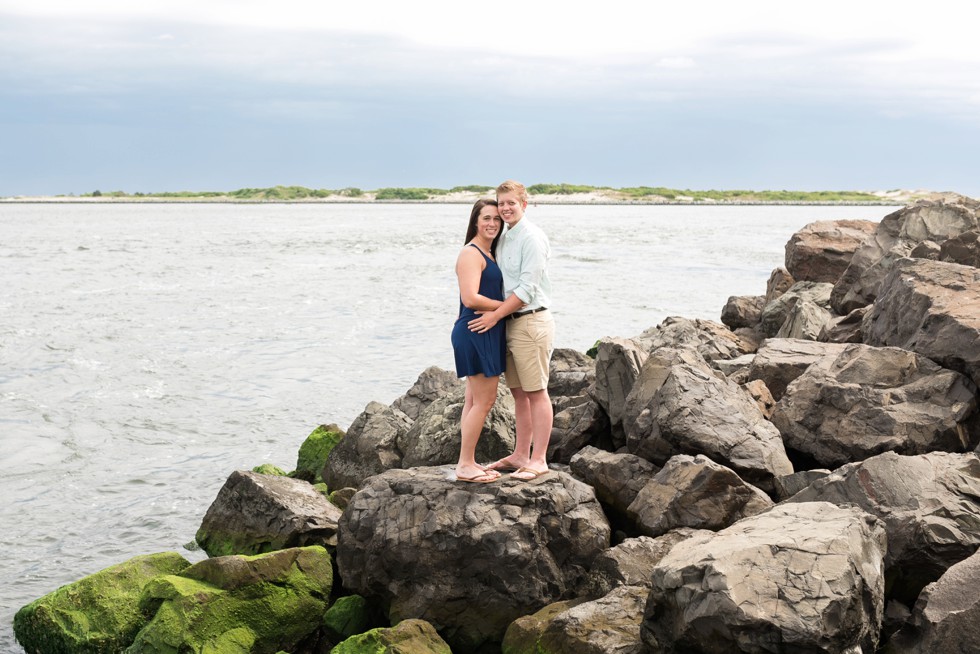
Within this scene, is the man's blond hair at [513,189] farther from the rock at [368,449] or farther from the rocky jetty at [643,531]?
the rock at [368,449]

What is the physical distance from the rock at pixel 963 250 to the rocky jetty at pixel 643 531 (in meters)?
3.19

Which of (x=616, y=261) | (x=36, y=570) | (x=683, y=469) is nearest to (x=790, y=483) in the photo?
(x=683, y=469)

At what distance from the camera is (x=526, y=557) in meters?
8.25

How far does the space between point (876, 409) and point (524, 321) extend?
3663 millimetres

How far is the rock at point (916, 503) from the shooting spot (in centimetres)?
738

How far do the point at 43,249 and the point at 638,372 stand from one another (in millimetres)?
55318

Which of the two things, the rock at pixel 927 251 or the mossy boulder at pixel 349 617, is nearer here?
the mossy boulder at pixel 349 617

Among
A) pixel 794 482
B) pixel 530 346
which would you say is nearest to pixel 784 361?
pixel 794 482

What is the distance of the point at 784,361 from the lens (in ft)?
39.9

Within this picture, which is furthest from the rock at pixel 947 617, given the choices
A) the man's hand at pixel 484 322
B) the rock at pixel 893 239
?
the rock at pixel 893 239

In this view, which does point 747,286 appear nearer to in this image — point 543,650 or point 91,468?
point 91,468

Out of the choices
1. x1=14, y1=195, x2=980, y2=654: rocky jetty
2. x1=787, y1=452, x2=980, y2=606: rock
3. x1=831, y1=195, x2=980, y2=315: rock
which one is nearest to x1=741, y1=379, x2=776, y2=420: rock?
x1=14, y1=195, x2=980, y2=654: rocky jetty

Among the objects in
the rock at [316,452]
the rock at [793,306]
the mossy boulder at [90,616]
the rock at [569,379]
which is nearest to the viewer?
the mossy boulder at [90,616]

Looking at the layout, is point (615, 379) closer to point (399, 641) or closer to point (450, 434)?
point (450, 434)
